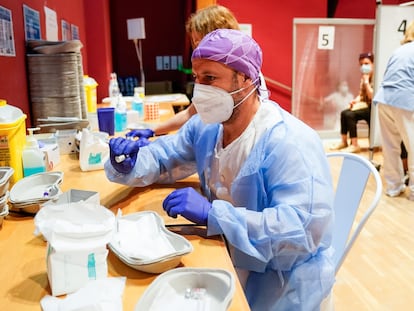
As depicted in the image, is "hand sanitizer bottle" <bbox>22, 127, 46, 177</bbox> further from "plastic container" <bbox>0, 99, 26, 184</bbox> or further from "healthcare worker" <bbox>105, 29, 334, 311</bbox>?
"healthcare worker" <bbox>105, 29, 334, 311</bbox>

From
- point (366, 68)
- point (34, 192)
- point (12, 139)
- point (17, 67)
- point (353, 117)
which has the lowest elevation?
point (353, 117)

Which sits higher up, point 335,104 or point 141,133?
point 141,133

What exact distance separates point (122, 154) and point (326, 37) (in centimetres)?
446

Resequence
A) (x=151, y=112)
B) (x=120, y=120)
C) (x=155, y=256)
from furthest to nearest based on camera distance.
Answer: (x=151, y=112) < (x=120, y=120) < (x=155, y=256)

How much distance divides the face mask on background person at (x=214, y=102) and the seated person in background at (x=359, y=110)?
4231 mm

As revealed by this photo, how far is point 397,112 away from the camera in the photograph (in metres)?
3.64

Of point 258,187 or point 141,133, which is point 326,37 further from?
point 258,187

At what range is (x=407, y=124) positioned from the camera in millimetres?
3588

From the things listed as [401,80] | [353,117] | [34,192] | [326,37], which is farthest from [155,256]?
[326,37]

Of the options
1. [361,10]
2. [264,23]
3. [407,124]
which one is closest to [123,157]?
[407,124]

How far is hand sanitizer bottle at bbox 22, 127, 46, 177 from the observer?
1.44 meters

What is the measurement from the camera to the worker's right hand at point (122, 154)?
1437mm

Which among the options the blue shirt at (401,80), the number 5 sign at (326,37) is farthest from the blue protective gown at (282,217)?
the number 5 sign at (326,37)

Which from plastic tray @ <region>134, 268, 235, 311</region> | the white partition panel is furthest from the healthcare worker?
the white partition panel
